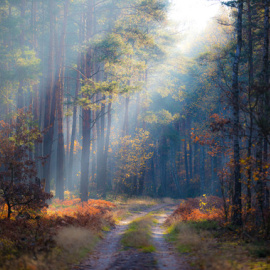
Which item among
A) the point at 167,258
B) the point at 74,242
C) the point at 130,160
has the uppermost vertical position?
the point at 130,160

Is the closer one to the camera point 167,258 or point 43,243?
point 43,243

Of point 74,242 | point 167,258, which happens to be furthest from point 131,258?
point 74,242

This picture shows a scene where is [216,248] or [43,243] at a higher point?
[43,243]

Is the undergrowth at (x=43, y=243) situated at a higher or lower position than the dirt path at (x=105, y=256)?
higher

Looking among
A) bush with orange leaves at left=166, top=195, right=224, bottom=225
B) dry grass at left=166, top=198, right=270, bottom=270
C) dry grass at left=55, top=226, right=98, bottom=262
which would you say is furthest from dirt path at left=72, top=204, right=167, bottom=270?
bush with orange leaves at left=166, top=195, right=224, bottom=225

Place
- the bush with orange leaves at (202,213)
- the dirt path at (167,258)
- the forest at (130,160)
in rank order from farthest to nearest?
1. the bush with orange leaves at (202,213)
2. the forest at (130,160)
3. the dirt path at (167,258)

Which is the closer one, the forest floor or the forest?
the forest floor

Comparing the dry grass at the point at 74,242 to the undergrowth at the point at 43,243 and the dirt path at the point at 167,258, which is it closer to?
the undergrowth at the point at 43,243

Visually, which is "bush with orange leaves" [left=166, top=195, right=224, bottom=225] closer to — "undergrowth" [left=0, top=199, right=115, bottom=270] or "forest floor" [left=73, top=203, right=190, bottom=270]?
"forest floor" [left=73, top=203, right=190, bottom=270]

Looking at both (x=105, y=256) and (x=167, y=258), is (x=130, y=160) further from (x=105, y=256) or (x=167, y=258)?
(x=167, y=258)

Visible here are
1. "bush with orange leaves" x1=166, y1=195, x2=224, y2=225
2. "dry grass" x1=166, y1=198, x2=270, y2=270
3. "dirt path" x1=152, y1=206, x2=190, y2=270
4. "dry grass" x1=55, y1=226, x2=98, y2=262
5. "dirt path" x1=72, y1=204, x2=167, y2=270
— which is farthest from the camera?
"bush with orange leaves" x1=166, y1=195, x2=224, y2=225

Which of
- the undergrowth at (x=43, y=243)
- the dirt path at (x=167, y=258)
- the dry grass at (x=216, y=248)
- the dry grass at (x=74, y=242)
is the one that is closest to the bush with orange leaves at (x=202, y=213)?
the dry grass at (x=216, y=248)

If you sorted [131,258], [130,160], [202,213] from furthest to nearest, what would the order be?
[130,160], [202,213], [131,258]

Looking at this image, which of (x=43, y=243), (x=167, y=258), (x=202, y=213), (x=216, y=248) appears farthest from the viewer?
(x=202, y=213)
